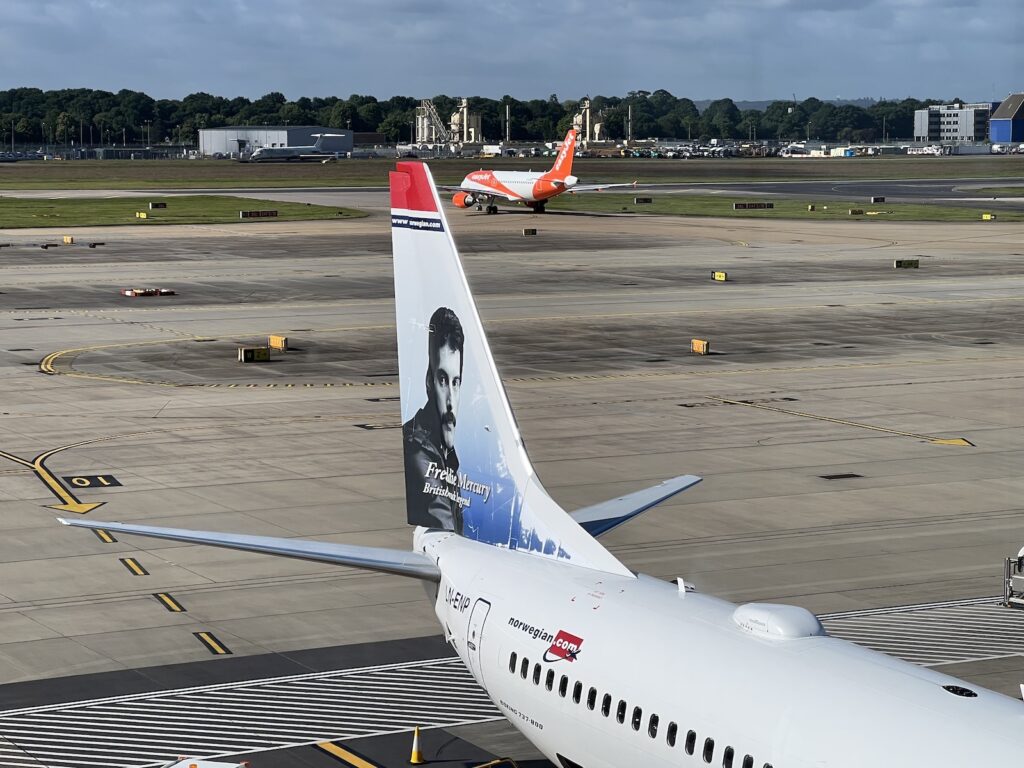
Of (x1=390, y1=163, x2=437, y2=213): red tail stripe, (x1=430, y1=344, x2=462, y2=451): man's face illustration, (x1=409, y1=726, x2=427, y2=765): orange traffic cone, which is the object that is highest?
(x1=390, y1=163, x2=437, y2=213): red tail stripe

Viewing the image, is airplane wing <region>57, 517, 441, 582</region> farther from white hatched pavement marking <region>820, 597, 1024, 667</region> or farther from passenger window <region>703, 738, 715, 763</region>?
white hatched pavement marking <region>820, 597, 1024, 667</region>

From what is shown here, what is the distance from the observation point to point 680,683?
15.5 meters

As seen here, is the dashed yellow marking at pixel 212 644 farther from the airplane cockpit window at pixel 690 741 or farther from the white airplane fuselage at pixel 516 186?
the white airplane fuselage at pixel 516 186

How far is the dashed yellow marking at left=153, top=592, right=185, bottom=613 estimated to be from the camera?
1156 inches

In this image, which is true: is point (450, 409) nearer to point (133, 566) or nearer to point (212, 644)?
point (212, 644)

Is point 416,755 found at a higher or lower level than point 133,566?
higher

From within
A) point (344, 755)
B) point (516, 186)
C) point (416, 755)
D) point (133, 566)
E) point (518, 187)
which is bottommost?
point (133, 566)

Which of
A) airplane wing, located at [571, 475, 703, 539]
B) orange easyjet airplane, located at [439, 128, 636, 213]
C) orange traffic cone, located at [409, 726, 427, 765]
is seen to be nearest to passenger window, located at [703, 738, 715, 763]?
airplane wing, located at [571, 475, 703, 539]

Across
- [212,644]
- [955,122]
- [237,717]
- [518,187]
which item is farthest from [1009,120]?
[518,187]

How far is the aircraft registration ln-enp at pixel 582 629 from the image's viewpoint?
13.9 meters

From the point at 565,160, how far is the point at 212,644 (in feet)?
402

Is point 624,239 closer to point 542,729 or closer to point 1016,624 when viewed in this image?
point 1016,624

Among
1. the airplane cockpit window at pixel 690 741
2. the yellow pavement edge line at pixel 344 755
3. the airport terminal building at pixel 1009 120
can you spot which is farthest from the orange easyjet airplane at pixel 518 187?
the airplane cockpit window at pixel 690 741

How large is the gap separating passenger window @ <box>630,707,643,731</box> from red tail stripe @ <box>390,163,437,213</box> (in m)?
8.56
